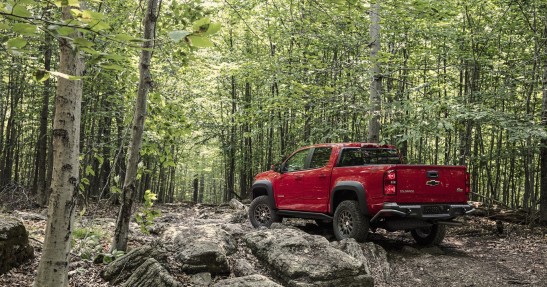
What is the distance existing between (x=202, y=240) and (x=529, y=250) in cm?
659

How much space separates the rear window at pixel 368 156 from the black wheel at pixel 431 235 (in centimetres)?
159

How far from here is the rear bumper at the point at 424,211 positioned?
7078mm

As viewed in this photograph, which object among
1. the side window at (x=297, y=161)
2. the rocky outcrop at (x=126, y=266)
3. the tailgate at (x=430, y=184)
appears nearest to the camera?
the rocky outcrop at (x=126, y=266)

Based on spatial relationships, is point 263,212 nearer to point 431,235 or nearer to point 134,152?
point 431,235

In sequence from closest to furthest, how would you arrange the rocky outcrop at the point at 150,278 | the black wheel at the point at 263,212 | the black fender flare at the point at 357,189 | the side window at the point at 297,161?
the rocky outcrop at the point at 150,278 → the black fender flare at the point at 357,189 → the side window at the point at 297,161 → the black wheel at the point at 263,212

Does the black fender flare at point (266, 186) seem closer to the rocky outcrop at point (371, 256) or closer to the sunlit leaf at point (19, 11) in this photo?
the rocky outcrop at point (371, 256)

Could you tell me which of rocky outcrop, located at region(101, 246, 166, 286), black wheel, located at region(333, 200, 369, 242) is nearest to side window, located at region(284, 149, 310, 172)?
black wheel, located at region(333, 200, 369, 242)

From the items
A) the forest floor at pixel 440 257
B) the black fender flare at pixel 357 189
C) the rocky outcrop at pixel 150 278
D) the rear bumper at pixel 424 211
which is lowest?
the forest floor at pixel 440 257

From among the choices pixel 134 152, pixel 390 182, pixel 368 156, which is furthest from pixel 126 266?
pixel 368 156

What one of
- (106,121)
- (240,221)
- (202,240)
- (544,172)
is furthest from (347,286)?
(106,121)

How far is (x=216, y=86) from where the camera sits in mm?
23234

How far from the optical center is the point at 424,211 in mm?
7285

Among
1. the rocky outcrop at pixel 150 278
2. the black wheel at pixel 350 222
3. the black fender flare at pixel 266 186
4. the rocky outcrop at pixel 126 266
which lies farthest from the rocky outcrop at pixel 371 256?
the rocky outcrop at pixel 126 266

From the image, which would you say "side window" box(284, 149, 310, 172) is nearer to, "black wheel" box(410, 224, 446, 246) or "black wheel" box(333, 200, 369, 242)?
"black wheel" box(333, 200, 369, 242)
